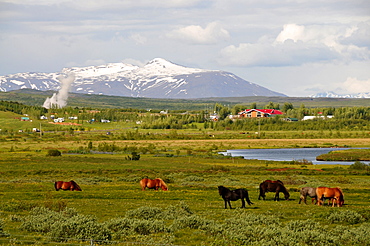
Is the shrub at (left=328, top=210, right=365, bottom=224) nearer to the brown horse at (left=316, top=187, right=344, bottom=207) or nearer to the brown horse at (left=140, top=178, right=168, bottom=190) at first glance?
the brown horse at (left=316, top=187, right=344, bottom=207)

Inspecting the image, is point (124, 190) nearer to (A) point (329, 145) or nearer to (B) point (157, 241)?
(B) point (157, 241)

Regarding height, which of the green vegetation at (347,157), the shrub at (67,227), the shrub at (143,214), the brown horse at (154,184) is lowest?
the green vegetation at (347,157)

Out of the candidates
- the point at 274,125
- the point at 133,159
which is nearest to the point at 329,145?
the point at 133,159

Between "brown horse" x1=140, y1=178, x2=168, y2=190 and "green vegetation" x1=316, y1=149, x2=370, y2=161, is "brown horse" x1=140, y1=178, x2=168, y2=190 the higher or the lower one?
the higher one

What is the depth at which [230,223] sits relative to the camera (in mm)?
20844

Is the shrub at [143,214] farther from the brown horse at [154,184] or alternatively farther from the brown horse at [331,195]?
the brown horse at [154,184]

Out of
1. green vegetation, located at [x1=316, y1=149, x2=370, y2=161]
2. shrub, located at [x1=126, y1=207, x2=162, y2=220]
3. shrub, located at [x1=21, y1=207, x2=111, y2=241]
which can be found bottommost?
green vegetation, located at [x1=316, y1=149, x2=370, y2=161]

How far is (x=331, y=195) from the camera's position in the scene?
2766 centimetres

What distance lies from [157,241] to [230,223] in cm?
424

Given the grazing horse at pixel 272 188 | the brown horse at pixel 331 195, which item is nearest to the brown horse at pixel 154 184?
the grazing horse at pixel 272 188

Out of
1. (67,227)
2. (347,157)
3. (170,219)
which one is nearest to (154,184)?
(170,219)

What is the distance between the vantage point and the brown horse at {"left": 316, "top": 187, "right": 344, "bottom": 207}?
90.0 feet

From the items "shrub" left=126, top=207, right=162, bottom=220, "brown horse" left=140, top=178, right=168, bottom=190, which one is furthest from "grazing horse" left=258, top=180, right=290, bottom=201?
"shrub" left=126, top=207, right=162, bottom=220

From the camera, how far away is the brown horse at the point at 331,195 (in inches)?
1080
